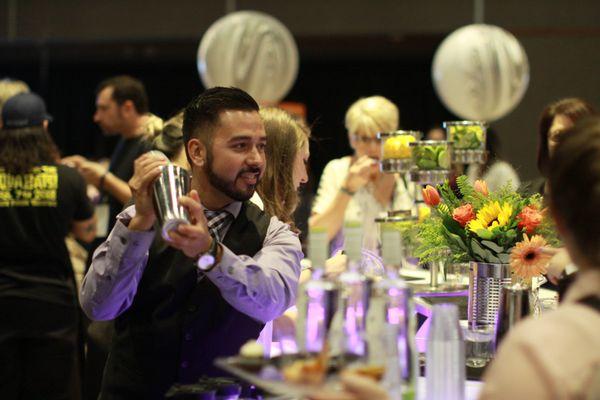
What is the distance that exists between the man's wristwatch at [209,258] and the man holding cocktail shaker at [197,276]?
108mm

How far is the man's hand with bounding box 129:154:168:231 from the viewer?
85.6 inches

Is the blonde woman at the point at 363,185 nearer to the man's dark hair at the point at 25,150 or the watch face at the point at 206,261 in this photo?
the man's dark hair at the point at 25,150

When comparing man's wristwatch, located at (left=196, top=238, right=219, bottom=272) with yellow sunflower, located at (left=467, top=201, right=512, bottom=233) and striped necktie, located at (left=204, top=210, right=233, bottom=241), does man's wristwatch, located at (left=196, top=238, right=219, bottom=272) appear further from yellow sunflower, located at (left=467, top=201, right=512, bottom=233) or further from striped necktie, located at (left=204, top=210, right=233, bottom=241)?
yellow sunflower, located at (left=467, top=201, right=512, bottom=233)

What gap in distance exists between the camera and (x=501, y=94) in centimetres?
660

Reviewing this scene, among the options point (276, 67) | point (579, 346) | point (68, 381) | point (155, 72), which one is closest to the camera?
point (579, 346)

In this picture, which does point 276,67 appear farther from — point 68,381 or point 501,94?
point 68,381

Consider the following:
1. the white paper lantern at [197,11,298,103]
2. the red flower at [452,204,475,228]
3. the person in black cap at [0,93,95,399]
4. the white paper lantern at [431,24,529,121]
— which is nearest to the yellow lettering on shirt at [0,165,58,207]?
the person in black cap at [0,93,95,399]

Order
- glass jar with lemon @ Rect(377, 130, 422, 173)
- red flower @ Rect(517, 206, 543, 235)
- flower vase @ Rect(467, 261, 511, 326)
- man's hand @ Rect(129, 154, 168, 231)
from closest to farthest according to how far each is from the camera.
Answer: man's hand @ Rect(129, 154, 168, 231) → red flower @ Rect(517, 206, 543, 235) → flower vase @ Rect(467, 261, 511, 326) → glass jar with lemon @ Rect(377, 130, 422, 173)

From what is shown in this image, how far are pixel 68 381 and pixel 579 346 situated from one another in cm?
310

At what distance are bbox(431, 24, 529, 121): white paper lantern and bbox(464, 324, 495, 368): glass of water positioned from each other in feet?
13.5

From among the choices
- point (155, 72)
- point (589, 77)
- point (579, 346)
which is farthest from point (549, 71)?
point (579, 346)

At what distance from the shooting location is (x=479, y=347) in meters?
Result: 2.60

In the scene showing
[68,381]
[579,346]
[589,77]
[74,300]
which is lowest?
[68,381]

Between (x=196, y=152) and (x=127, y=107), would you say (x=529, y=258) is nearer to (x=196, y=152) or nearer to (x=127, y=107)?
(x=196, y=152)
